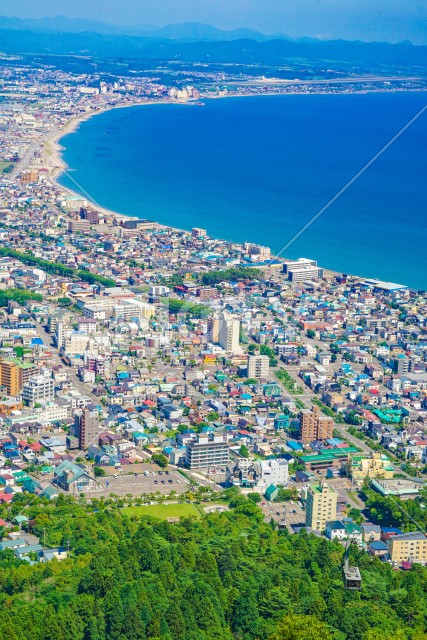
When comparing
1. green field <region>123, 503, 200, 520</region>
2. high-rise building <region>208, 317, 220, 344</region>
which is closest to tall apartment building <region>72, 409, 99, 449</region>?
green field <region>123, 503, 200, 520</region>

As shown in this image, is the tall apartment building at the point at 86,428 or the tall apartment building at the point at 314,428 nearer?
the tall apartment building at the point at 86,428

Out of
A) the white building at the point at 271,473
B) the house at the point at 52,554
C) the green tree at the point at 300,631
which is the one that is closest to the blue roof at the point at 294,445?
the white building at the point at 271,473

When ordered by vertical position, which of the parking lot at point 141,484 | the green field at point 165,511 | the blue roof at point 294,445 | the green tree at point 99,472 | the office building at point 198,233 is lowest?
the green field at point 165,511

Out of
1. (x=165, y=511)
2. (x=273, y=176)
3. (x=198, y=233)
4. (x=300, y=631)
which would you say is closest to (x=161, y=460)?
(x=165, y=511)

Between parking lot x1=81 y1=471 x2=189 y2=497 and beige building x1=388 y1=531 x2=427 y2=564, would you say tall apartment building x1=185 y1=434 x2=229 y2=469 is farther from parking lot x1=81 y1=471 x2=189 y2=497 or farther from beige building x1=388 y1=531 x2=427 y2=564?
beige building x1=388 y1=531 x2=427 y2=564

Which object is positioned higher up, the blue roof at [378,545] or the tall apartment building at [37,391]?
the tall apartment building at [37,391]

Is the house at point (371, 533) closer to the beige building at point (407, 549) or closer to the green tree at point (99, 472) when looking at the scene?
the beige building at point (407, 549)

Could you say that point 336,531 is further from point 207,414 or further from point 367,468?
point 207,414
